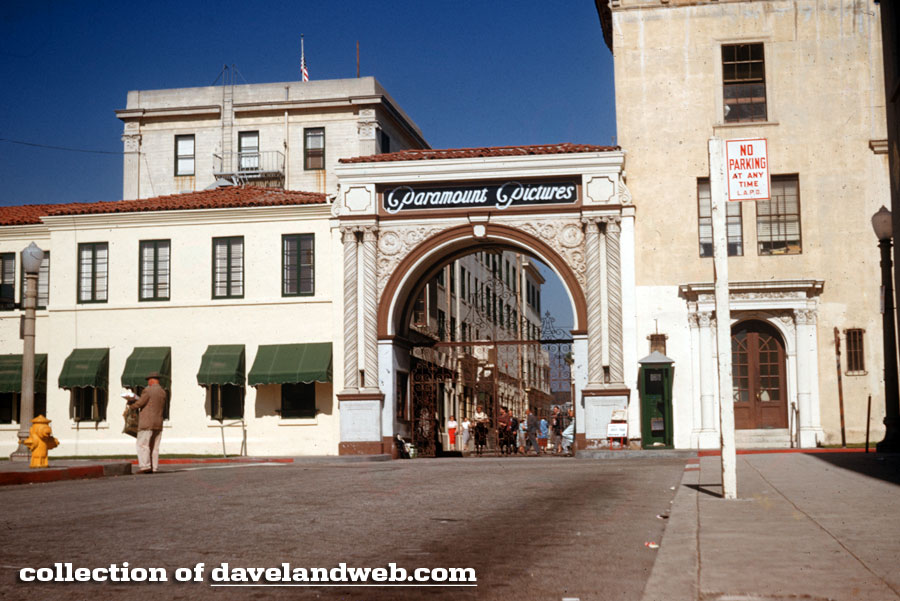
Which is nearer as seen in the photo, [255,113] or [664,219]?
[664,219]

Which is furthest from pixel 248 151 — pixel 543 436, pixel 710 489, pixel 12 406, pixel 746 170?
pixel 746 170

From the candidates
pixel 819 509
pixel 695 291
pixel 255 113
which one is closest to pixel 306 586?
pixel 819 509

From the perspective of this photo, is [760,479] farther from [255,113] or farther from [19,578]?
[255,113]

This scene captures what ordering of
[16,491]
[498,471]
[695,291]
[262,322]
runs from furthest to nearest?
[262,322] → [695,291] → [498,471] → [16,491]

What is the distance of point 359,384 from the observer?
3011 centimetres

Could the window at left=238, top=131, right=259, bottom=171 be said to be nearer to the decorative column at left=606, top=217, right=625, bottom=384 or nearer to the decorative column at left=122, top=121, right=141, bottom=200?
the decorative column at left=122, top=121, right=141, bottom=200

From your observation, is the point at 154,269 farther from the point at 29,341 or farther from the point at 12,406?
the point at 29,341

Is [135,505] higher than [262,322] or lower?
lower

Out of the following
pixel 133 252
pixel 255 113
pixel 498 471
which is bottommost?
pixel 498 471

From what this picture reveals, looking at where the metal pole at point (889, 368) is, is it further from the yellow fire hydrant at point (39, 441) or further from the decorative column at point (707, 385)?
the yellow fire hydrant at point (39, 441)

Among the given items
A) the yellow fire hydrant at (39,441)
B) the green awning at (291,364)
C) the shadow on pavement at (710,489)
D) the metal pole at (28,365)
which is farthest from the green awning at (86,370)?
the shadow on pavement at (710,489)

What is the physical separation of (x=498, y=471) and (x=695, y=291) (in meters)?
11.6

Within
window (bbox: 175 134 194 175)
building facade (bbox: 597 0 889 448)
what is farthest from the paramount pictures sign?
window (bbox: 175 134 194 175)

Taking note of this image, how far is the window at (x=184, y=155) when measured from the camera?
47344 mm
